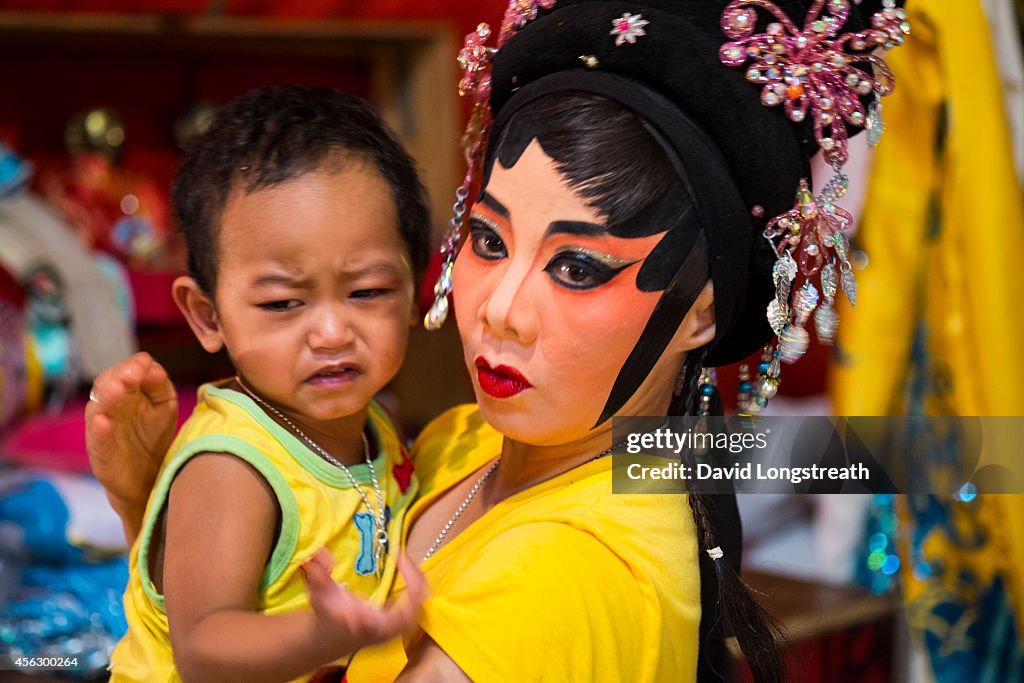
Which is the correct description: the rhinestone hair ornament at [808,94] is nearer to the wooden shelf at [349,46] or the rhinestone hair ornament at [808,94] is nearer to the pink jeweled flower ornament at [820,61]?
the pink jeweled flower ornament at [820,61]

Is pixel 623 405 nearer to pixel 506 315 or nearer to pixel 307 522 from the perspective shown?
pixel 506 315

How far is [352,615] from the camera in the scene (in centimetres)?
68

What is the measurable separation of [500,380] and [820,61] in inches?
13.2


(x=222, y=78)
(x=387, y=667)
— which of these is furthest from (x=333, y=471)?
(x=222, y=78)

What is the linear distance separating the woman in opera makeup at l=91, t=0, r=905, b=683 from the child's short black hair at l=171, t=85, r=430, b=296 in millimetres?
135

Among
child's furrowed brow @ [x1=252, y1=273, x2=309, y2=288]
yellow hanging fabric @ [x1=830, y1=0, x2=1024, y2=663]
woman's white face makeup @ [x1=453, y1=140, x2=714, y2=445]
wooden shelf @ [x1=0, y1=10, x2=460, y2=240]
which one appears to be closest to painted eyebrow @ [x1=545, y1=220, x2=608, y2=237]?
woman's white face makeup @ [x1=453, y1=140, x2=714, y2=445]

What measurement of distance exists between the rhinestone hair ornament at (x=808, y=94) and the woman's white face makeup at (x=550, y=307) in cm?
10

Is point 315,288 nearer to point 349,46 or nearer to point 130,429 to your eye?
point 130,429

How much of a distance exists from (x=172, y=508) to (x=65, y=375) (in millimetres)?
1460

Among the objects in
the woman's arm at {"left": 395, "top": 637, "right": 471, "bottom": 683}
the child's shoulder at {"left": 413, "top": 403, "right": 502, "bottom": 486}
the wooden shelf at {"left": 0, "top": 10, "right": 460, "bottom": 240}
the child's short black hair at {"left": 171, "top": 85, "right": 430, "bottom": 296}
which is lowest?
the woman's arm at {"left": 395, "top": 637, "right": 471, "bottom": 683}

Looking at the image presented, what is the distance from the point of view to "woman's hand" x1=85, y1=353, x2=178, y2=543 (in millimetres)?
949

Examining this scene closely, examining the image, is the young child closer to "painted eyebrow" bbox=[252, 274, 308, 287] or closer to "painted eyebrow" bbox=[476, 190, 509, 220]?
"painted eyebrow" bbox=[252, 274, 308, 287]

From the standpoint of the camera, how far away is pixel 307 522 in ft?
2.92

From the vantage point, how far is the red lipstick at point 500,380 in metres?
0.81
